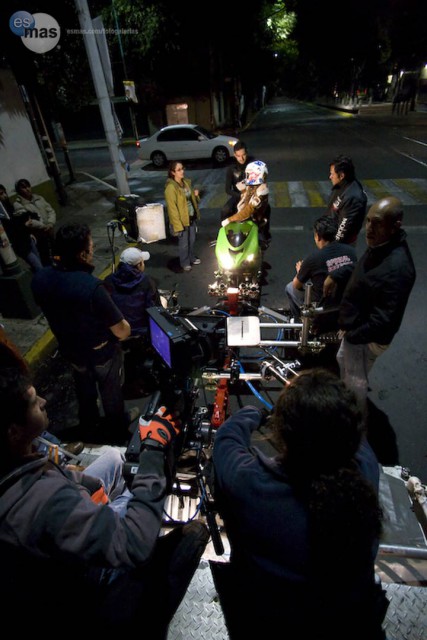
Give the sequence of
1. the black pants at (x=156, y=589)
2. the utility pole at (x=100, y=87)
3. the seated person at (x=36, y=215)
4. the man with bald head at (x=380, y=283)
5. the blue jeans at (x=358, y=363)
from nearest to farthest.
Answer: the black pants at (x=156, y=589) < the man with bald head at (x=380, y=283) < the blue jeans at (x=358, y=363) < the seated person at (x=36, y=215) < the utility pole at (x=100, y=87)

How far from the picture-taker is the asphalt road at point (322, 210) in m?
3.70

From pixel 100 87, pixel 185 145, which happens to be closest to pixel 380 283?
pixel 100 87

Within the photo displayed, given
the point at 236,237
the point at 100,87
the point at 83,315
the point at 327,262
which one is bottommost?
the point at 236,237

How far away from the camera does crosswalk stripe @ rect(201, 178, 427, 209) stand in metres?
9.78

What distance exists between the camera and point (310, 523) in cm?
117

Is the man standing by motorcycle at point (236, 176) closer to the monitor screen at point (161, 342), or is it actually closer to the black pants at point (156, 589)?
the monitor screen at point (161, 342)

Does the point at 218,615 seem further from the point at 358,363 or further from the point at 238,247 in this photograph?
the point at 238,247

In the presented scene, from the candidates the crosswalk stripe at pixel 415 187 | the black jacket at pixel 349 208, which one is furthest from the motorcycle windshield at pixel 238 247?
the crosswalk stripe at pixel 415 187

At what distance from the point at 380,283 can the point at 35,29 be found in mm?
10581

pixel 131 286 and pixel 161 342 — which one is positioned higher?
pixel 161 342

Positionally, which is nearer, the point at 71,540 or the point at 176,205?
the point at 71,540

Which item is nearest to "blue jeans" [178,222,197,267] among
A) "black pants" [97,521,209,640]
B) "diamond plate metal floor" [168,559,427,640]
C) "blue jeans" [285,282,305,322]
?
"blue jeans" [285,282,305,322]

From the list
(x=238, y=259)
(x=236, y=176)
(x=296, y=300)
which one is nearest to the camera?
(x=296, y=300)

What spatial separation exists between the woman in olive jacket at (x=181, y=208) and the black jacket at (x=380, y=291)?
4.12 m
